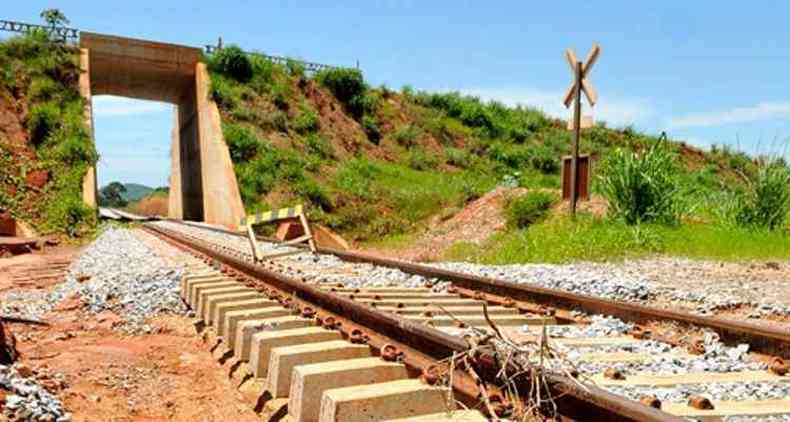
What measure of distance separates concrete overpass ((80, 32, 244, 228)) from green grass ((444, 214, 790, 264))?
42.3 feet

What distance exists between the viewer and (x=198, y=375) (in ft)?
14.7

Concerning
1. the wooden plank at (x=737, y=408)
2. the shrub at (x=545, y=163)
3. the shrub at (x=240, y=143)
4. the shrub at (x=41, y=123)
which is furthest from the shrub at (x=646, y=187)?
the shrub at (x=41, y=123)

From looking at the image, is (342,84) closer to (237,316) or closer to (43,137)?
(43,137)

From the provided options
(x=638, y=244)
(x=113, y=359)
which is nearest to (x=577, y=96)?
(x=638, y=244)

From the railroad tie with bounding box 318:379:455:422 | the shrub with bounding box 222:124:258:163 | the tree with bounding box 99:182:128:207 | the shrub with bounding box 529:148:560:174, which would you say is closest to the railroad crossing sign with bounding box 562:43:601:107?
the railroad tie with bounding box 318:379:455:422

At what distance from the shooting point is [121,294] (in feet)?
23.7

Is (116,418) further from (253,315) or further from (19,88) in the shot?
(19,88)

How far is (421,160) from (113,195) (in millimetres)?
66174

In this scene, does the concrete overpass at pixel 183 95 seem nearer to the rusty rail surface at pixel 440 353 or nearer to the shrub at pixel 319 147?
the shrub at pixel 319 147

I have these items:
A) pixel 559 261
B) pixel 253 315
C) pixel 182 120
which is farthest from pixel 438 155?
pixel 253 315

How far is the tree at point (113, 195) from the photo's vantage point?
265 feet

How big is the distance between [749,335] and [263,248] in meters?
9.62

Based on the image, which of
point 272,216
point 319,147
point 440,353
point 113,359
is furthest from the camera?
point 319,147

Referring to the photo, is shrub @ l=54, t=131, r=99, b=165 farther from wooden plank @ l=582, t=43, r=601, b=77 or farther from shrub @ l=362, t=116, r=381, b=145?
wooden plank @ l=582, t=43, r=601, b=77
